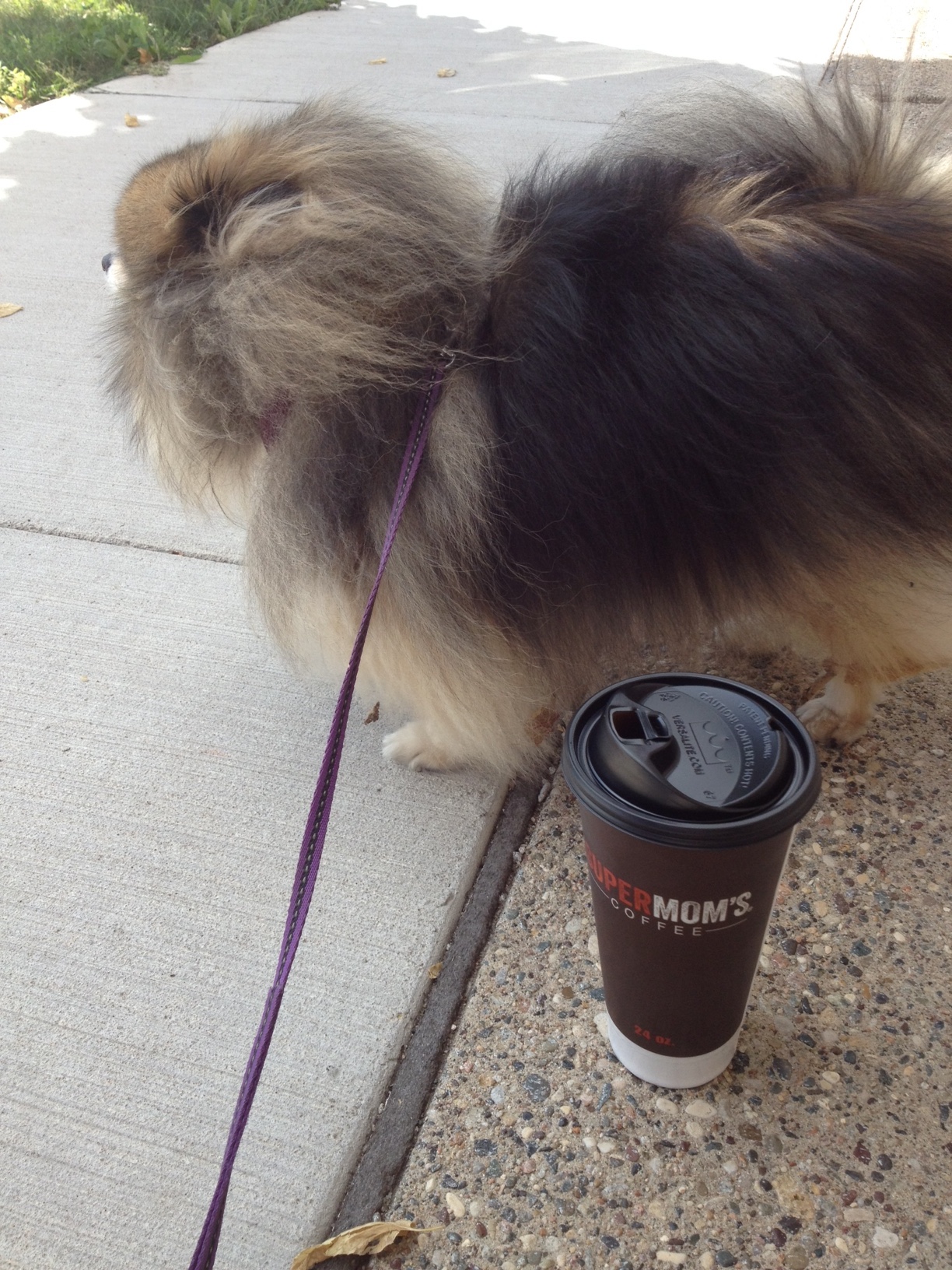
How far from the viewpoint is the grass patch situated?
6527 millimetres

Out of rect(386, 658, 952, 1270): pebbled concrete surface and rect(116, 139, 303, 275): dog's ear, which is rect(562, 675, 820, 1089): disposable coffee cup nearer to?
rect(386, 658, 952, 1270): pebbled concrete surface

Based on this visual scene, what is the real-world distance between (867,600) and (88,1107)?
5.85 ft

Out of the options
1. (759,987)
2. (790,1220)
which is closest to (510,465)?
(759,987)

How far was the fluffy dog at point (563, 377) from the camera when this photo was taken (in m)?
1.75

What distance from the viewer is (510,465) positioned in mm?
1805

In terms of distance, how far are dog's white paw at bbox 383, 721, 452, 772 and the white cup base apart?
0.83 m

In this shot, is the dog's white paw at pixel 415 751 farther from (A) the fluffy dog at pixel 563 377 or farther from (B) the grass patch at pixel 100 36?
(B) the grass patch at pixel 100 36

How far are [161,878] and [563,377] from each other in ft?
4.61

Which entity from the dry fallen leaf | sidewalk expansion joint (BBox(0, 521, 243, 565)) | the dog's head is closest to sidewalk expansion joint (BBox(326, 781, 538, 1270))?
the dry fallen leaf

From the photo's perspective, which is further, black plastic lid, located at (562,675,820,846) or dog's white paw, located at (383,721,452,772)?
dog's white paw, located at (383,721,452,772)

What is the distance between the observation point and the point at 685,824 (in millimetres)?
1227

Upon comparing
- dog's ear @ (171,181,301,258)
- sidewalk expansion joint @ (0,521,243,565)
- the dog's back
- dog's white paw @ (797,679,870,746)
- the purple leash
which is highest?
dog's ear @ (171,181,301,258)

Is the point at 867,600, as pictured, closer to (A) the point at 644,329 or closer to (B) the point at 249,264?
(A) the point at 644,329

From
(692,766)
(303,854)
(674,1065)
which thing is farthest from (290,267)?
(674,1065)
